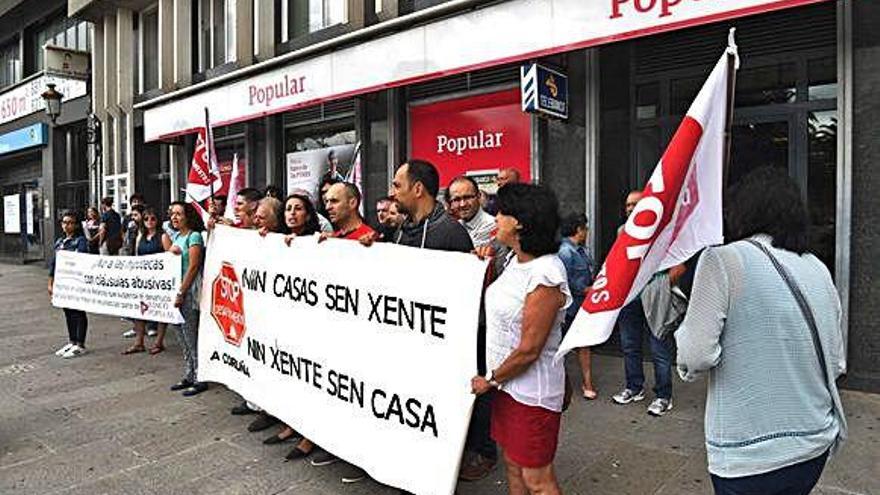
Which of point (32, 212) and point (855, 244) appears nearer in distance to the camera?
point (855, 244)

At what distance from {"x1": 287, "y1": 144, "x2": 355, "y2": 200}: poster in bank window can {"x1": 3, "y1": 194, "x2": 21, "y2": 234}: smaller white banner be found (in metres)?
14.9

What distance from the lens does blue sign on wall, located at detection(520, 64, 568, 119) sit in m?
6.36

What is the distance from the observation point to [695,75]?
251 inches

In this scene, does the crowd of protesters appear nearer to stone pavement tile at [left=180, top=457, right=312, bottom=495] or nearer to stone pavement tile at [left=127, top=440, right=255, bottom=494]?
stone pavement tile at [left=180, top=457, right=312, bottom=495]

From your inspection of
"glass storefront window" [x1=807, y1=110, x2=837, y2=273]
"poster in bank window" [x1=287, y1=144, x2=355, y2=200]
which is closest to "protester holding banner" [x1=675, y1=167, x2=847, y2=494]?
"glass storefront window" [x1=807, y1=110, x2=837, y2=273]

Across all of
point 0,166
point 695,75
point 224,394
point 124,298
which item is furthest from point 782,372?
point 0,166

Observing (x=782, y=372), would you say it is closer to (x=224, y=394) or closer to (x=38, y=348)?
(x=224, y=394)

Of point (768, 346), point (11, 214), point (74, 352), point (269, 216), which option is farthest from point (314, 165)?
point (11, 214)

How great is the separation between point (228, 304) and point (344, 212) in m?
1.47

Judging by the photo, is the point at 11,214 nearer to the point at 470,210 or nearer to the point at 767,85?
the point at 470,210

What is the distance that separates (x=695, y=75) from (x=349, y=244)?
461cm

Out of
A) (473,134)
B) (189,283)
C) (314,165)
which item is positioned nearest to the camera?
(189,283)

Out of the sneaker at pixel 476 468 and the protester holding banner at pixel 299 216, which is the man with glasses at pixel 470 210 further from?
the sneaker at pixel 476 468

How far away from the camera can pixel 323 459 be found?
3.95 meters
